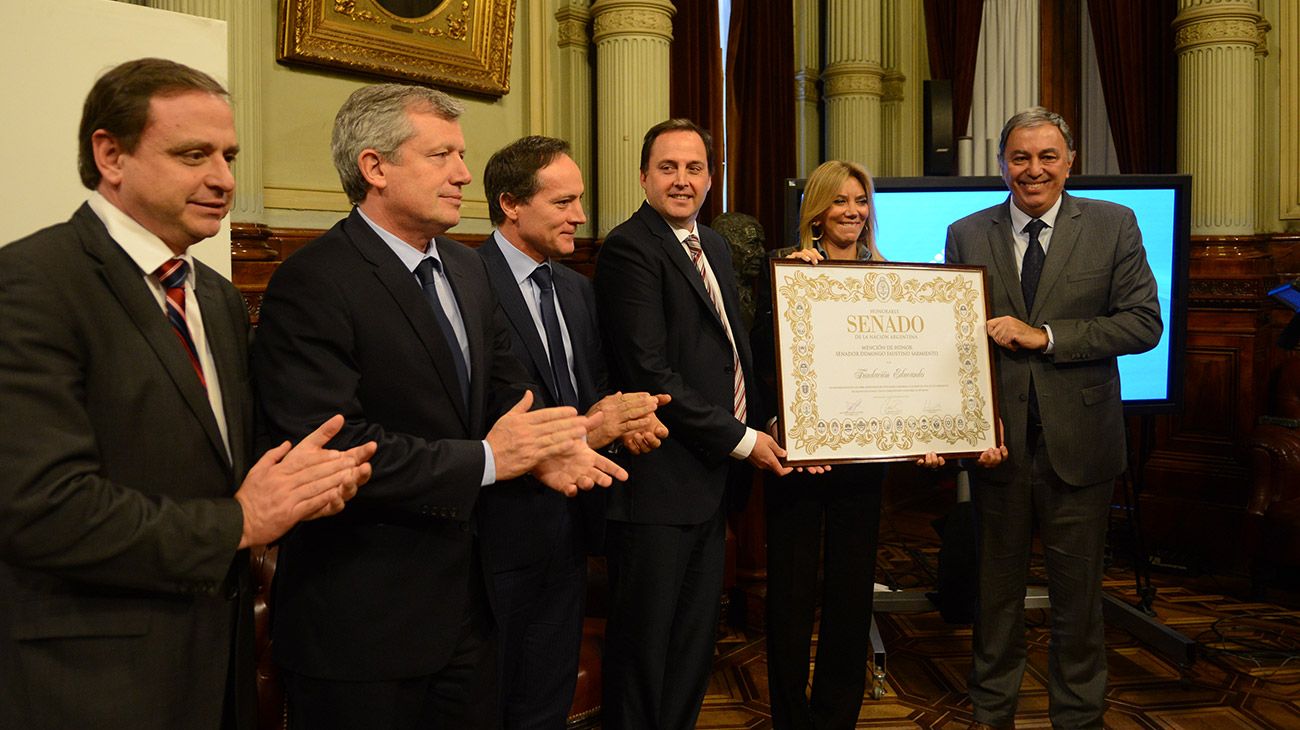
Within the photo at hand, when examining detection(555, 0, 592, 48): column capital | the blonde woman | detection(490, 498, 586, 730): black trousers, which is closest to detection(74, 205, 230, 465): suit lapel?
detection(490, 498, 586, 730): black trousers

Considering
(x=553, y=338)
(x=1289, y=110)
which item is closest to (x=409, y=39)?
(x=553, y=338)

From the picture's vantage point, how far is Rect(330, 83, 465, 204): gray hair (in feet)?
5.47

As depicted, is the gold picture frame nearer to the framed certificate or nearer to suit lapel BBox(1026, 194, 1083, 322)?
the framed certificate

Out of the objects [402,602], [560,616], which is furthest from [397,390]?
[560,616]

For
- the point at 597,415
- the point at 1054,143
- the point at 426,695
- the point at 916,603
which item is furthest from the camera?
the point at 916,603

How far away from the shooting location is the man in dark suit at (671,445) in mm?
2369

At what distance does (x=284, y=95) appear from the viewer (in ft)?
13.2

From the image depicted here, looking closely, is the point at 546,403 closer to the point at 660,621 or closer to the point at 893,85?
the point at 660,621

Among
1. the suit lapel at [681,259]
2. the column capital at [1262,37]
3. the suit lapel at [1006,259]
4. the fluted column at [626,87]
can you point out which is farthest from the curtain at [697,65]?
the suit lapel at [681,259]

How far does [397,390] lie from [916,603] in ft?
9.58

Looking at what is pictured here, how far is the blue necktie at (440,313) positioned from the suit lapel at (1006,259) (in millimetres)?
1721

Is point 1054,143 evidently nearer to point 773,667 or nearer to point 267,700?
point 773,667

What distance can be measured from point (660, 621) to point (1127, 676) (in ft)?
6.72

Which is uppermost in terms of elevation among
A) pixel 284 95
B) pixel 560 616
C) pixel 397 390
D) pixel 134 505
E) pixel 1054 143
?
pixel 284 95
